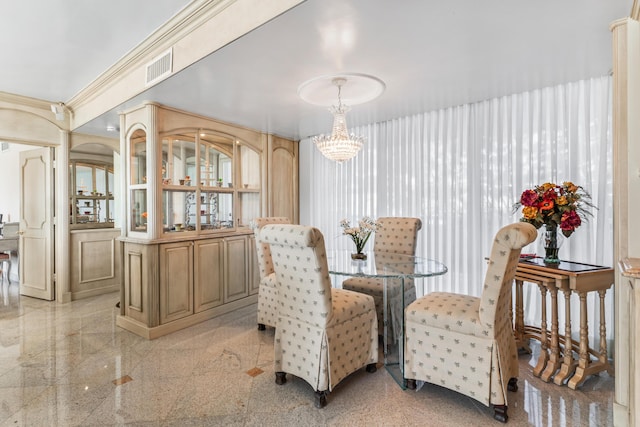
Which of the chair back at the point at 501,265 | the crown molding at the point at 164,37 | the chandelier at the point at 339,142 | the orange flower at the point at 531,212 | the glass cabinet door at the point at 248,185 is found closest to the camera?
the chair back at the point at 501,265

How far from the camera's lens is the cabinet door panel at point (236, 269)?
403 cm

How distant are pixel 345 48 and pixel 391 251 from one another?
2.13m

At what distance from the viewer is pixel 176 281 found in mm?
3438

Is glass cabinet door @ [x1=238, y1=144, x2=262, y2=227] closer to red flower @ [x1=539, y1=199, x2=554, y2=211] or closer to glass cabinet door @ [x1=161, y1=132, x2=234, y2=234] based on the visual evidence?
glass cabinet door @ [x1=161, y1=132, x2=234, y2=234]

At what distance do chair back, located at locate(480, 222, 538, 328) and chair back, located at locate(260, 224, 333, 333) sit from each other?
3.18 feet

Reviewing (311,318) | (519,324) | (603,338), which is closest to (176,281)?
(311,318)

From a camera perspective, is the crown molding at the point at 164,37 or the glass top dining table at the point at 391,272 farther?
the glass top dining table at the point at 391,272

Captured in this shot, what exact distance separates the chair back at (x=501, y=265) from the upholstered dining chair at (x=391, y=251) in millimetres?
1066

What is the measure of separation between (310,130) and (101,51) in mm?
2564

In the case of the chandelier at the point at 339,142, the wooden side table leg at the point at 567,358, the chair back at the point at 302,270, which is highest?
the chandelier at the point at 339,142

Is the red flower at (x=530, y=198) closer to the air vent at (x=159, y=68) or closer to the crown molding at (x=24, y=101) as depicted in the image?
the air vent at (x=159, y=68)

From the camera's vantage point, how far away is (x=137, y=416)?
1.99m

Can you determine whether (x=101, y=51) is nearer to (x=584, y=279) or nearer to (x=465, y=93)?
(x=465, y=93)

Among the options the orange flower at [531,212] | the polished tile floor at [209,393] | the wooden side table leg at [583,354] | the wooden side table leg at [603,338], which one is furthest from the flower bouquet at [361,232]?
the wooden side table leg at [603,338]
